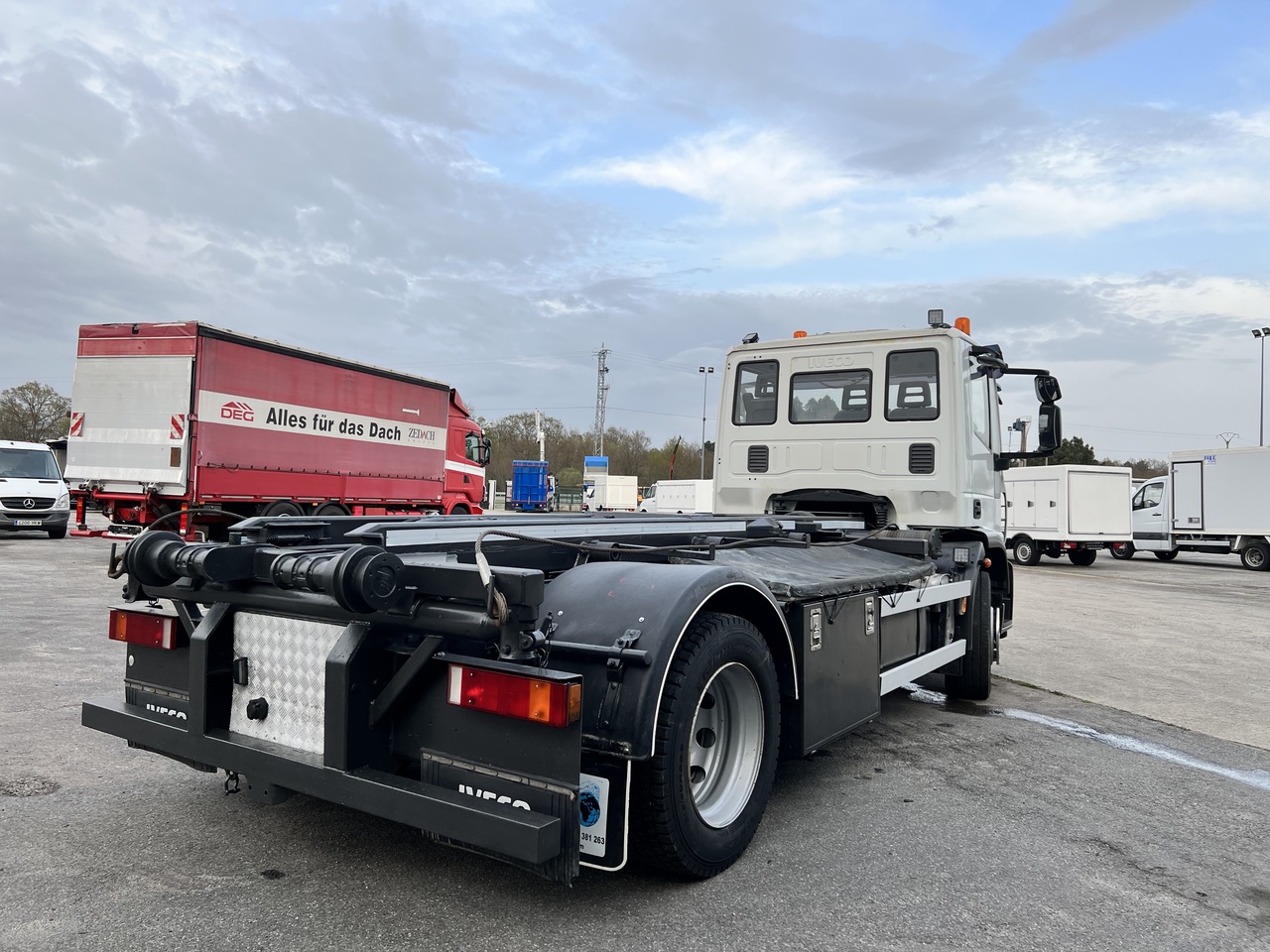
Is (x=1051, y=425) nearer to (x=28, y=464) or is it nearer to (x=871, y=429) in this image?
(x=871, y=429)

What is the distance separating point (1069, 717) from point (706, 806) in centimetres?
396

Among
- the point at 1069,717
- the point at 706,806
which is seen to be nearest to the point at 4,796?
the point at 706,806

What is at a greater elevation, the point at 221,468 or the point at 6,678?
the point at 221,468

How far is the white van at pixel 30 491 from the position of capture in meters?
17.7

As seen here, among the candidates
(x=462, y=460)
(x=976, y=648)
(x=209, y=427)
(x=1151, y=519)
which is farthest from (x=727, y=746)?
(x=1151, y=519)

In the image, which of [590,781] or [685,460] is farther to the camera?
[685,460]

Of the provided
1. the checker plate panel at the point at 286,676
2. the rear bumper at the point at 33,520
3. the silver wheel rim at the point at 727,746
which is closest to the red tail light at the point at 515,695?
the checker plate panel at the point at 286,676

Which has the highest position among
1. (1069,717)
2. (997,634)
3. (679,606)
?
(679,606)

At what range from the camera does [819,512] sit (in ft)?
23.2

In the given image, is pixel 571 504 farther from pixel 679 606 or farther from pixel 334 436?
pixel 679 606

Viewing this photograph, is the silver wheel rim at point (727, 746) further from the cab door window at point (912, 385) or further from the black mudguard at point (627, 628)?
the cab door window at point (912, 385)

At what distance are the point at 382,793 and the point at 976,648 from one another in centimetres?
484

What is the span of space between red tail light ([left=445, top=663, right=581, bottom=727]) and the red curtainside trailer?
10.8 metres

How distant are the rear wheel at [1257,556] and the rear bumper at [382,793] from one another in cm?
2557
